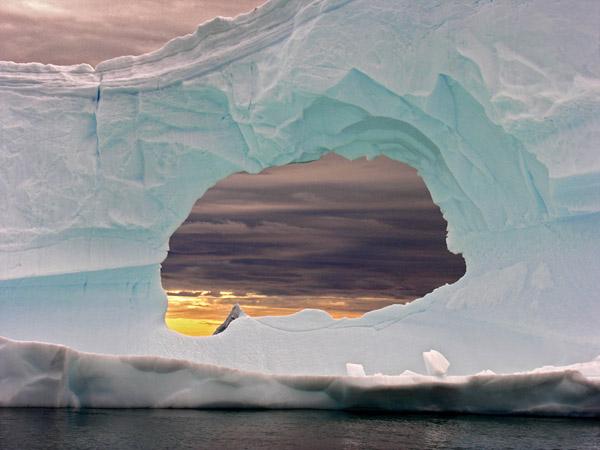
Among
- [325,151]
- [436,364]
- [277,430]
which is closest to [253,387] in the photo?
[277,430]

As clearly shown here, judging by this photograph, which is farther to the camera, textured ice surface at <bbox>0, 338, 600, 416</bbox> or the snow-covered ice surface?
the snow-covered ice surface

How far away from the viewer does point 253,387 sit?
37.3ft

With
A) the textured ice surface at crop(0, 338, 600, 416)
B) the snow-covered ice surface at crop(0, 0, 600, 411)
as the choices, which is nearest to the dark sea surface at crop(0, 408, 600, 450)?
the textured ice surface at crop(0, 338, 600, 416)

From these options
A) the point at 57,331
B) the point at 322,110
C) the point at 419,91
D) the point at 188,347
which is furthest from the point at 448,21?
the point at 57,331

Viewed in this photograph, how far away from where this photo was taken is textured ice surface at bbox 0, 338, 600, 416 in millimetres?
10820

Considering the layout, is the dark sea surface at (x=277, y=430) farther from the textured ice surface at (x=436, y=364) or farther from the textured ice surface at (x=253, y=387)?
the textured ice surface at (x=436, y=364)

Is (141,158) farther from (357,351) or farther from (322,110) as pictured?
(357,351)

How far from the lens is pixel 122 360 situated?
448 inches

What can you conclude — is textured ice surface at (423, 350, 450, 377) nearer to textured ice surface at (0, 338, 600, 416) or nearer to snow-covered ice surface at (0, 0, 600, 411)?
textured ice surface at (0, 338, 600, 416)

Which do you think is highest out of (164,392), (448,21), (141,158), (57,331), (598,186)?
(448,21)

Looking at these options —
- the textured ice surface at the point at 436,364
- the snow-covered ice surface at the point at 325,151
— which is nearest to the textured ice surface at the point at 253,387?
the textured ice surface at the point at 436,364

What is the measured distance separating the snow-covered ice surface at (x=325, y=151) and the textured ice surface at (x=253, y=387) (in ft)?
4.82

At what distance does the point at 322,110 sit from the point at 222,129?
1.43 m

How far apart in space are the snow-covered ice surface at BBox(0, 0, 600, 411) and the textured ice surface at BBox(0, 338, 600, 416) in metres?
1.47
